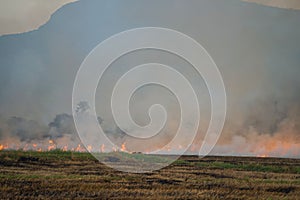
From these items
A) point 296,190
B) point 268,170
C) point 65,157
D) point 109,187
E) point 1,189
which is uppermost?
point 268,170

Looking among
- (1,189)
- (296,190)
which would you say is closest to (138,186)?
(1,189)

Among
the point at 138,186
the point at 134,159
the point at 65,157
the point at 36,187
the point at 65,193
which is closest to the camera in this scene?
the point at 65,193

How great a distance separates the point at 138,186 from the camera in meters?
20.1

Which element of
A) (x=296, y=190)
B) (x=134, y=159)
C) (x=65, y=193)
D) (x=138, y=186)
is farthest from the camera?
(x=134, y=159)

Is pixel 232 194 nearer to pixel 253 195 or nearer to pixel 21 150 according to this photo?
pixel 253 195

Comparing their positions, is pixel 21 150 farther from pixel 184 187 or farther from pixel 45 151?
pixel 184 187

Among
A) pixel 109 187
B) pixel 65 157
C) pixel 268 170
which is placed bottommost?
pixel 109 187

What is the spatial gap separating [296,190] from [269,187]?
1.27 metres

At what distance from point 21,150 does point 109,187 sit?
1777 cm

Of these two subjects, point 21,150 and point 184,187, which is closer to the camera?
point 184,187

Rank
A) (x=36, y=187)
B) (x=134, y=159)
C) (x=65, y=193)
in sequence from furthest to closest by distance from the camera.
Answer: (x=134, y=159), (x=36, y=187), (x=65, y=193)

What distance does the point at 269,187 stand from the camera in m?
21.9

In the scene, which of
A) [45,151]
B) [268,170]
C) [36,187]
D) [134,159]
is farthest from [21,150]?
[268,170]

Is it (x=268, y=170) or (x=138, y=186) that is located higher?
(x=268, y=170)
